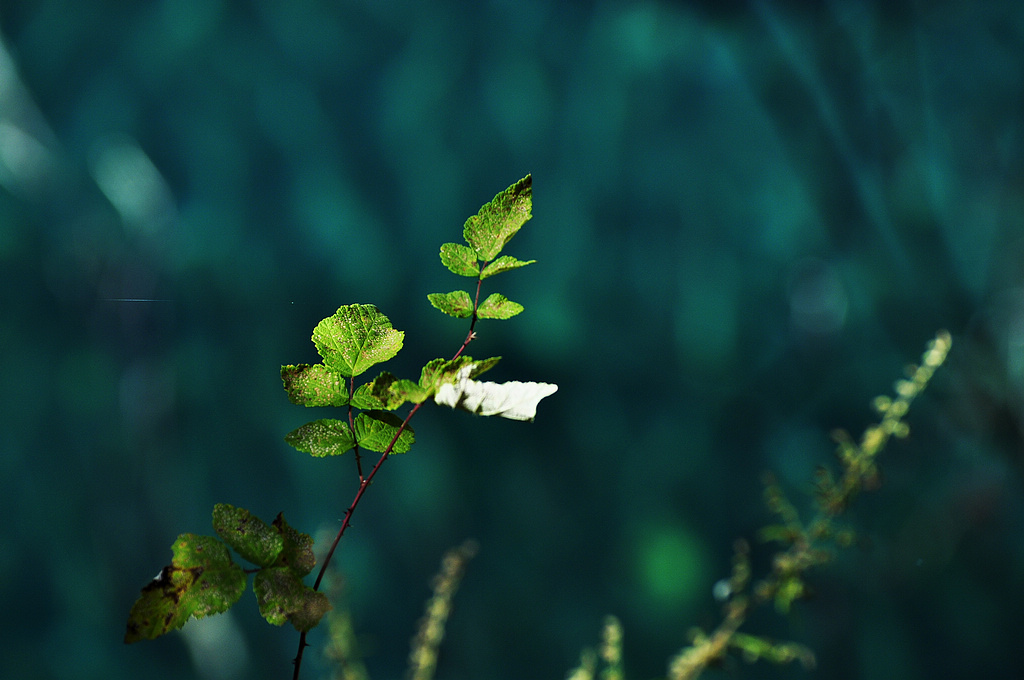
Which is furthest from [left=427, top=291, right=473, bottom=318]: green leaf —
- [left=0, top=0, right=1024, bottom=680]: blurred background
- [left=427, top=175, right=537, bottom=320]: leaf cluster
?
[left=0, top=0, right=1024, bottom=680]: blurred background

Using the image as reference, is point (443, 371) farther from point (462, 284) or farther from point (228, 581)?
point (462, 284)

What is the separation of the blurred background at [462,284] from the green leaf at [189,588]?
1.56ft

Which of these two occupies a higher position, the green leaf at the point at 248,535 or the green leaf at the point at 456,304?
the green leaf at the point at 456,304

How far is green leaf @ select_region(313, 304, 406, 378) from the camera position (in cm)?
19

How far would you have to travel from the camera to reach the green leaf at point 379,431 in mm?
196

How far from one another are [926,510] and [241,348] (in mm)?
681

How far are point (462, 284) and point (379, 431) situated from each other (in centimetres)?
45

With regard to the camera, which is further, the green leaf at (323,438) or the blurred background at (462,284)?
the blurred background at (462,284)

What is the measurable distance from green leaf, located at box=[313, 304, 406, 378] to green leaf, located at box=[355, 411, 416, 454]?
16mm

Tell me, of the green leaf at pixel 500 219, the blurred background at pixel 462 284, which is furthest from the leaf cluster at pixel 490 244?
the blurred background at pixel 462 284

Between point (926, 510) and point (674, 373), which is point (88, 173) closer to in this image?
point (674, 373)

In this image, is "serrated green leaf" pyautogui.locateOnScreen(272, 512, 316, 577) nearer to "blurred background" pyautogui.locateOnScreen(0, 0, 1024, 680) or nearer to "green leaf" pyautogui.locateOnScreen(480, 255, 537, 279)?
"green leaf" pyautogui.locateOnScreen(480, 255, 537, 279)

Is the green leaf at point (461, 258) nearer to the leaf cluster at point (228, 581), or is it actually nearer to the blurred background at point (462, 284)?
the leaf cluster at point (228, 581)

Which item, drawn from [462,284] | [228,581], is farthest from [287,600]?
[462,284]
